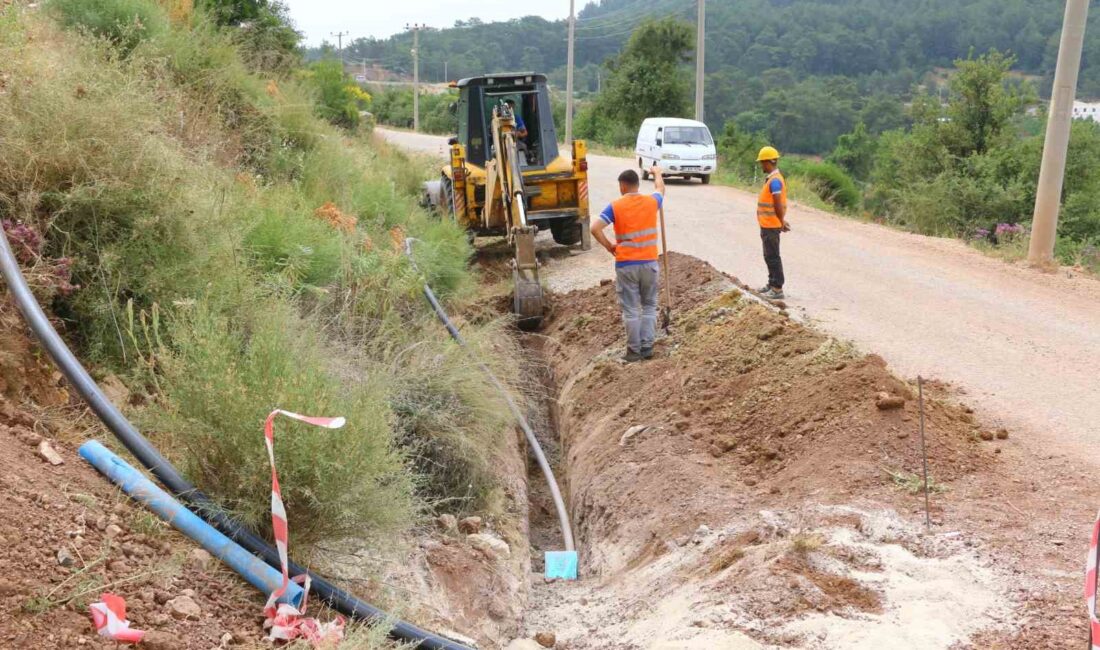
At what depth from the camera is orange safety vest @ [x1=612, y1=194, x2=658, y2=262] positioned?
9531 mm

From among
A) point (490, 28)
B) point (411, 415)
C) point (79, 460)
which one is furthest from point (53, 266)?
point (490, 28)

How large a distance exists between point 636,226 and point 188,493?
551cm

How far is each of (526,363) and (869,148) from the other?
189ft

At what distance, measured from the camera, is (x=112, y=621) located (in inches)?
155

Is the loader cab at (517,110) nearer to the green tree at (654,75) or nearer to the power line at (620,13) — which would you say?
the green tree at (654,75)

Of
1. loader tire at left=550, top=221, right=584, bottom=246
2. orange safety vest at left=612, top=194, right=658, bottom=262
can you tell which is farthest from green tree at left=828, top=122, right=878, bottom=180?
orange safety vest at left=612, top=194, right=658, bottom=262

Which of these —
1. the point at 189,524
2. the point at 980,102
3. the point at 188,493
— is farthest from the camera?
the point at 980,102

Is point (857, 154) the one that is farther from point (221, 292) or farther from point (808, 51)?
point (221, 292)

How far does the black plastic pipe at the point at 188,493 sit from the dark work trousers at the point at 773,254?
24.2 feet

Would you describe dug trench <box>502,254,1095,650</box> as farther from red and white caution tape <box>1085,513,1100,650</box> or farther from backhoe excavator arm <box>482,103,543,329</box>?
backhoe excavator arm <box>482,103,543,329</box>

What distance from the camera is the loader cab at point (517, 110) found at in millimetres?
15719

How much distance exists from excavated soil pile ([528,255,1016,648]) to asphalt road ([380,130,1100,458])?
0.82 metres

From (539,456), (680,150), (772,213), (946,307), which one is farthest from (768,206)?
(680,150)

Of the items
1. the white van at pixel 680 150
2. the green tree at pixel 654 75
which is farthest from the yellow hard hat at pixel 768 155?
the green tree at pixel 654 75
